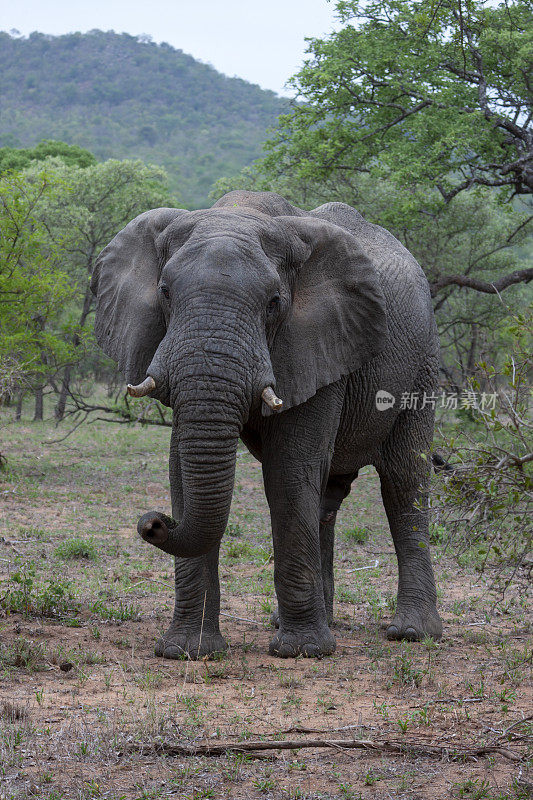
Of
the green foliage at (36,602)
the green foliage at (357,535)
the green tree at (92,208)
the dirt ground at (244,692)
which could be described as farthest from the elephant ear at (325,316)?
the green tree at (92,208)

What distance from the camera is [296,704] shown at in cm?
496

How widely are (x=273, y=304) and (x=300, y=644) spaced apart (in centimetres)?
219

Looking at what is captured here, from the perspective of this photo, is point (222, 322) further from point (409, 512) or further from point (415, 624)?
point (415, 624)

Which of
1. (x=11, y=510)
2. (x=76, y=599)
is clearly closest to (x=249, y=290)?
(x=76, y=599)

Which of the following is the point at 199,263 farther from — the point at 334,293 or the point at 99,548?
the point at 99,548

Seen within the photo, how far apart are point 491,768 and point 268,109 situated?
101933 millimetres

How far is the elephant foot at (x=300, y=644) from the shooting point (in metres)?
→ 6.06

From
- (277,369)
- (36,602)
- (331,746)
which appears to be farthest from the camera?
(36,602)

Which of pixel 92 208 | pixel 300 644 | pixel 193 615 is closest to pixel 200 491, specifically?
pixel 193 615

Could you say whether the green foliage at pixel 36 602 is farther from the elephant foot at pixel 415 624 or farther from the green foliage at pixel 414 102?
the green foliage at pixel 414 102

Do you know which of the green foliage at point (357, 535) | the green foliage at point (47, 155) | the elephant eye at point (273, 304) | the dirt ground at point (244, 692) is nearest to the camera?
the dirt ground at point (244, 692)

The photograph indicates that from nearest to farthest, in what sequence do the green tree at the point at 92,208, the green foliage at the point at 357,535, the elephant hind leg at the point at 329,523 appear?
1. the elephant hind leg at the point at 329,523
2. the green foliage at the point at 357,535
3. the green tree at the point at 92,208

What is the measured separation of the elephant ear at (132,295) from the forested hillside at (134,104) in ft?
208

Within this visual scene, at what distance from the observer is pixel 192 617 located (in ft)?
19.7
